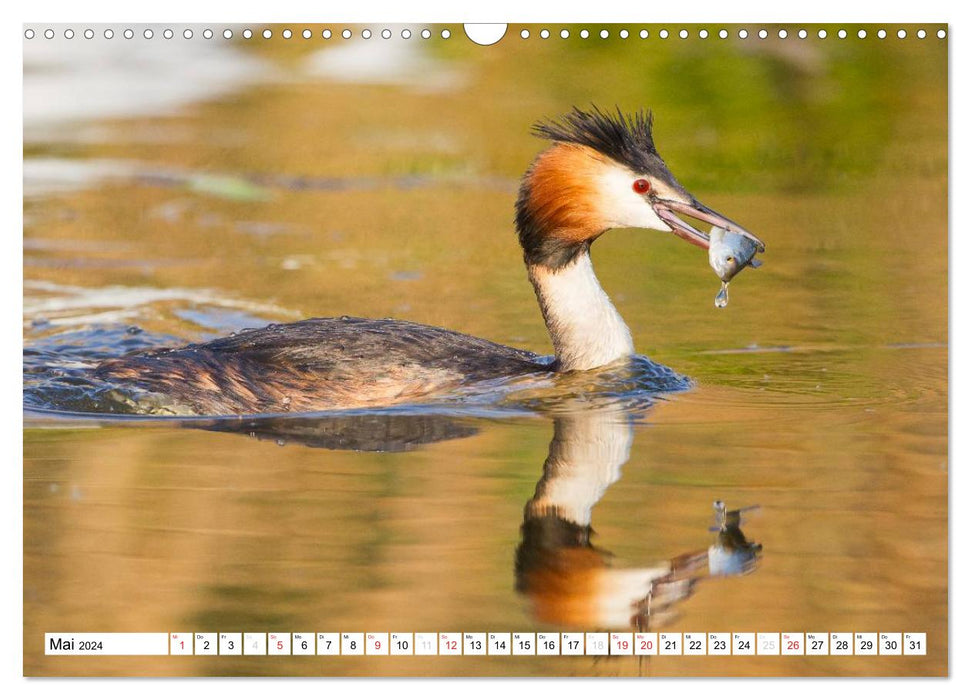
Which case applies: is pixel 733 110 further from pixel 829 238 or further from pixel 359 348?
pixel 359 348

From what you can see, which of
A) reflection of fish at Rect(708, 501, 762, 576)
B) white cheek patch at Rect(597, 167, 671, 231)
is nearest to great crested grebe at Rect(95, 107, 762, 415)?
white cheek patch at Rect(597, 167, 671, 231)

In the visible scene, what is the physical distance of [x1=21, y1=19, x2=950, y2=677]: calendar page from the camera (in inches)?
227

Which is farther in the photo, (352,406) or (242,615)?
(352,406)

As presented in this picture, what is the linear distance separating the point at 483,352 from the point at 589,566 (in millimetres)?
2908

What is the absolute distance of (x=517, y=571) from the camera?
6.07 m

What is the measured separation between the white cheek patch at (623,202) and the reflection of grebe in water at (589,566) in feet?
5.91

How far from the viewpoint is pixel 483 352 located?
889 centimetres

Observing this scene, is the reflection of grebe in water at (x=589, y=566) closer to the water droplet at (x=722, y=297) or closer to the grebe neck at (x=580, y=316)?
the water droplet at (x=722, y=297)

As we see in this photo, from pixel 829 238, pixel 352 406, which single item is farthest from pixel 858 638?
pixel 829 238

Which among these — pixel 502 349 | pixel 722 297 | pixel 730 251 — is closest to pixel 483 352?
pixel 502 349

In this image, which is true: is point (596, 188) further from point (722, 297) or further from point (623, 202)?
point (722, 297)

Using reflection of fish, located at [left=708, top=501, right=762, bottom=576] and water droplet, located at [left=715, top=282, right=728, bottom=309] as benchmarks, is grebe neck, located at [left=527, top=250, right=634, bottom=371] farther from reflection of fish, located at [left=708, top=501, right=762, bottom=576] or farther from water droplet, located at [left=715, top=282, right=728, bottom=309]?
reflection of fish, located at [left=708, top=501, right=762, bottom=576]

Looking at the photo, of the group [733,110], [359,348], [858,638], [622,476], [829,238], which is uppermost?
[733,110]

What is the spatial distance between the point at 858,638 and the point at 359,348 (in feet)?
12.3
